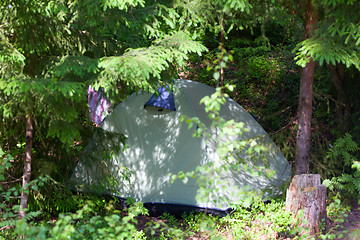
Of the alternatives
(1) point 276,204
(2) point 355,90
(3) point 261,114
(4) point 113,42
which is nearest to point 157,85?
(4) point 113,42

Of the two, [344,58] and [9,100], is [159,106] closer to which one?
[9,100]

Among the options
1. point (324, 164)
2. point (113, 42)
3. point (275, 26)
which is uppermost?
point (275, 26)

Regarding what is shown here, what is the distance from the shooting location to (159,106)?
6.57m

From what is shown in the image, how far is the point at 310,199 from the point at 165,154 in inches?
101

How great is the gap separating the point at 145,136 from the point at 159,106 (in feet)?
2.20

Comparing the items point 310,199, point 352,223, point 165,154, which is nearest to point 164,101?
point 165,154

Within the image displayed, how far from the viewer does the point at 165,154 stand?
21.9ft

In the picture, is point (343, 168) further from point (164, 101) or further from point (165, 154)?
point (164, 101)

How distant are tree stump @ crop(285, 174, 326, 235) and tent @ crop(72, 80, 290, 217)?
0.76m

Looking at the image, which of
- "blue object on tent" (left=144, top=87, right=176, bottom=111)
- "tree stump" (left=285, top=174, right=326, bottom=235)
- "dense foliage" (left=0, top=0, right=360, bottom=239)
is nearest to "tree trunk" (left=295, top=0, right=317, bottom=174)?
"dense foliage" (left=0, top=0, right=360, bottom=239)

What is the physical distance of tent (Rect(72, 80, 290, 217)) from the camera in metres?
6.41

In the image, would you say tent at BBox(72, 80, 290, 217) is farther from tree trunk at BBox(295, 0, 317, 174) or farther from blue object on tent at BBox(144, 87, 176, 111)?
tree trunk at BBox(295, 0, 317, 174)

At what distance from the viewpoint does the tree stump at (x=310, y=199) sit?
5.45 m

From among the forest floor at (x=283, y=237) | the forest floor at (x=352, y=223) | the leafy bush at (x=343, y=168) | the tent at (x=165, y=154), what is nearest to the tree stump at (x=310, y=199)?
the forest floor at (x=283, y=237)
